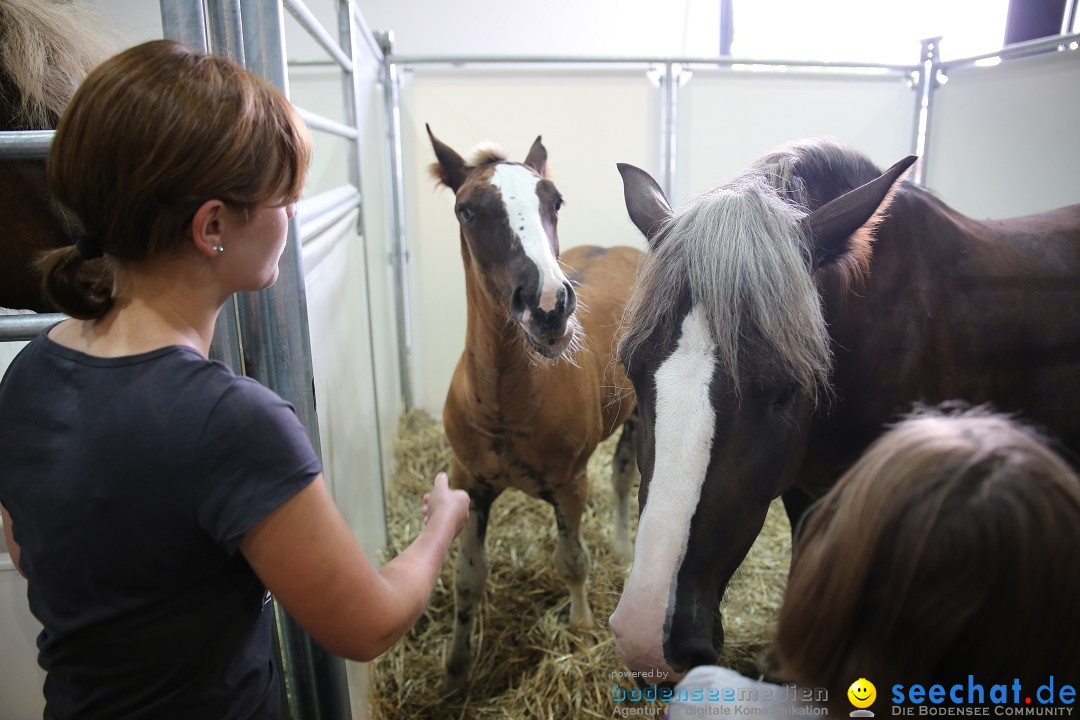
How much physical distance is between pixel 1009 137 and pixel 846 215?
95 centimetres

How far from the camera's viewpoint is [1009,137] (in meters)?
1.55

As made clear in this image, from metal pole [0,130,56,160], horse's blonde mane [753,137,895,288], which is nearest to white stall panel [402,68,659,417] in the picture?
horse's blonde mane [753,137,895,288]

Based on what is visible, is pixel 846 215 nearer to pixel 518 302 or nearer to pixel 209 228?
pixel 518 302

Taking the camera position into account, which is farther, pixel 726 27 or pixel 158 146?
pixel 726 27

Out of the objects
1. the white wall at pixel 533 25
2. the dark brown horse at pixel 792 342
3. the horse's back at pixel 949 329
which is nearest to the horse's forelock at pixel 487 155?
the dark brown horse at pixel 792 342

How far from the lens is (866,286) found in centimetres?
116

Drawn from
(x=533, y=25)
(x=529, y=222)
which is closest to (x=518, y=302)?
(x=529, y=222)

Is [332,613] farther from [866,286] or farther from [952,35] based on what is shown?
[952,35]

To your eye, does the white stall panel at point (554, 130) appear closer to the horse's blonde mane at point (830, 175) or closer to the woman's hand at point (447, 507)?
the horse's blonde mane at point (830, 175)

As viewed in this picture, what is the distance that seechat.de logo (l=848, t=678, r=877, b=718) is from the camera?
504 mm

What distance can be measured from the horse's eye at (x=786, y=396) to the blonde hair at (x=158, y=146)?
0.75 metres

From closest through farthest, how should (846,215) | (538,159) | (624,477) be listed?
1. (846,215)
2. (538,159)
3. (624,477)

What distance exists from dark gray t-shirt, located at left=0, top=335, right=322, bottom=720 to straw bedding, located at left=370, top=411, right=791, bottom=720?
102 centimetres

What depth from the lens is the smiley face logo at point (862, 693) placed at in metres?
0.50
